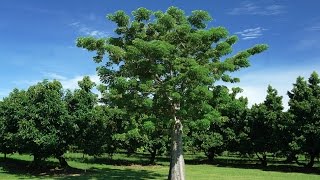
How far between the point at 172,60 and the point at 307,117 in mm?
24294

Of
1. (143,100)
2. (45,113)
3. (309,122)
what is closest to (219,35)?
(143,100)

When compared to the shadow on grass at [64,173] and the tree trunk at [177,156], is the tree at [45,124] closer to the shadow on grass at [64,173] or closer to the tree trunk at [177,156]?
the shadow on grass at [64,173]

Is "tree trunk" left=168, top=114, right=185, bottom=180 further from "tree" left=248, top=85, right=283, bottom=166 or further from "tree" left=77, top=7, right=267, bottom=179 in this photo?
"tree" left=248, top=85, right=283, bottom=166

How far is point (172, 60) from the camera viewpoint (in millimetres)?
29188

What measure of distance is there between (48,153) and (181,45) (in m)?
19.1

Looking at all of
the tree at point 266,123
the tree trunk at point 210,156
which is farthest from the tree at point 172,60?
the tree trunk at point 210,156

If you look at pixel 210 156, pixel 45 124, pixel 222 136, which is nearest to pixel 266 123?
pixel 222 136

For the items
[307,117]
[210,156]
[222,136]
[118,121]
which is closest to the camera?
[307,117]

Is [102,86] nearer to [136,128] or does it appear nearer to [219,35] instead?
[136,128]

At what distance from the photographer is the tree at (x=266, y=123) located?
171ft

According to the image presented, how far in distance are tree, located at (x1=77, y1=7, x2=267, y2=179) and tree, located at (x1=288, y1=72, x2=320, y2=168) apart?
60.1 ft

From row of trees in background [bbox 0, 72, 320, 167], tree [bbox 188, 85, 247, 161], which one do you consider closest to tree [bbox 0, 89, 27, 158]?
row of trees in background [bbox 0, 72, 320, 167]

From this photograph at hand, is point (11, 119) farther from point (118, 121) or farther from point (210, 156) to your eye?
point (210, 156)

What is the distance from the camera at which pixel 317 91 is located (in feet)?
160
